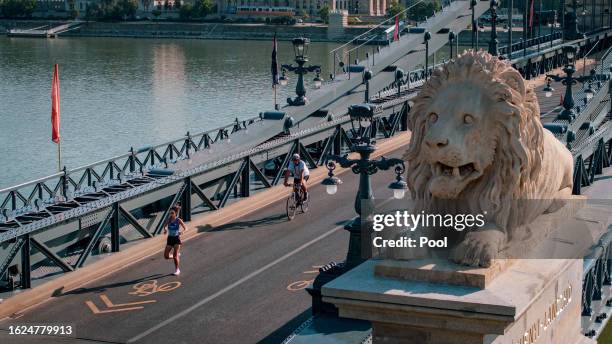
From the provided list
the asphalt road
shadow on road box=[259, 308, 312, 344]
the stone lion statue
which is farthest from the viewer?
the asphalt road

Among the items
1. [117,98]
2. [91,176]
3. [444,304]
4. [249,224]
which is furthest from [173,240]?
[117,98]

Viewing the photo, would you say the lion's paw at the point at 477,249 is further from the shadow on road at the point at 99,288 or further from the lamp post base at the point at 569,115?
the lamp post base at the point at 569,115

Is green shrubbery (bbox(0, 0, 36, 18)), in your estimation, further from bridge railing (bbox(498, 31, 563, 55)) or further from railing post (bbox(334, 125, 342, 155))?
railing post (bbox(334, 125, 342, 155))

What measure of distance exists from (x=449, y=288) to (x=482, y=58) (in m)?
1.79

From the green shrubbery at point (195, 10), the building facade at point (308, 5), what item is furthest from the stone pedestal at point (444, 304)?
the building facade at point (308, 5)

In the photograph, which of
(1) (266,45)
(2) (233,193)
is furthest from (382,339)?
(1) (266,45)

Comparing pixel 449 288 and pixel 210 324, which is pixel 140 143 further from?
pixel 449 288

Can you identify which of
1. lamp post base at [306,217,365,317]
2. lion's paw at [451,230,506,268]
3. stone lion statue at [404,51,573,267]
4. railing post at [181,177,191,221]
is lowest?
railing post at [181,177,191,221]

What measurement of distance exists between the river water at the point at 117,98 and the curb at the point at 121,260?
64.1 ft

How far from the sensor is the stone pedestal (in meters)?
6.98

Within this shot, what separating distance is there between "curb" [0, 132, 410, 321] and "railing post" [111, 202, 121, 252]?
Answer: 155 mm

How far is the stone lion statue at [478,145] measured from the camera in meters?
7.87

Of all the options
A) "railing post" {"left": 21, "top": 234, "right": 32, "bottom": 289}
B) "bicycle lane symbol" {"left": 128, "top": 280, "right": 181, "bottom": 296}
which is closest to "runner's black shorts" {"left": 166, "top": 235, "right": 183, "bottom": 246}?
"bicycle lane symbol" {"left": 128, "top": 280, "right": 181, "bottom": 296}

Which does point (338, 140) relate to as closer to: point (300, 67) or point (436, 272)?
point (300, 67)
